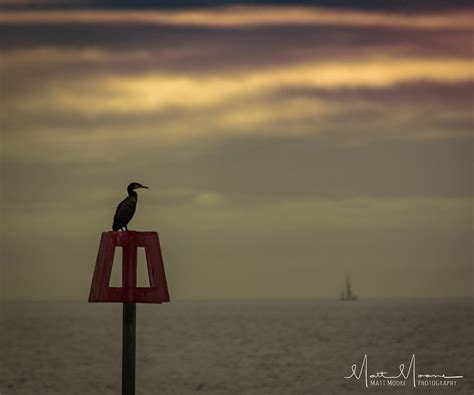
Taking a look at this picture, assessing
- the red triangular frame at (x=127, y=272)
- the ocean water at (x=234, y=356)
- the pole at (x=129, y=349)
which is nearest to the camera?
the red triangular frame at (x=127, y=272)

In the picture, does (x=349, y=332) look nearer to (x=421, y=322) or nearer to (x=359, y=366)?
(x=421, y=322)

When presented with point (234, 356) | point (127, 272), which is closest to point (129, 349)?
A: point (127, 272)

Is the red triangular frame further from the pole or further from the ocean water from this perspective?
the ocean water

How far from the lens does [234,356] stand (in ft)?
289

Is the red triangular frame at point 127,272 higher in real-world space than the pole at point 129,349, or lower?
higher

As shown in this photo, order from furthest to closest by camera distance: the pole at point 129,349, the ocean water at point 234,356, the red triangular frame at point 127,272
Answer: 1. the ocean water at point 234,356
2. the pole at point 129,349
3. the red triangular frame at point 127,272

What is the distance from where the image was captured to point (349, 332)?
11769 centimetres

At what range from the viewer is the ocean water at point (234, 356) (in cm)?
6378

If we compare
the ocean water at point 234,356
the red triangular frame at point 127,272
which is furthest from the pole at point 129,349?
the ocean water at point 234,356

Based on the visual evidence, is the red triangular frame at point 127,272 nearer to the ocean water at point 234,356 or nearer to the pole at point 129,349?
the pole at point 129,349

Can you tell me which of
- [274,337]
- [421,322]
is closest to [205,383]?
[274,337]

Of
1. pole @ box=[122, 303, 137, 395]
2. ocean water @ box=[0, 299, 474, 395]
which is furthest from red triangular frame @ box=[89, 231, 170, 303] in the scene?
ocean water @ box=[0, 299, 474, 395]

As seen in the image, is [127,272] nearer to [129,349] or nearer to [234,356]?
[129,349]

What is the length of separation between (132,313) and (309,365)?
186 ft
